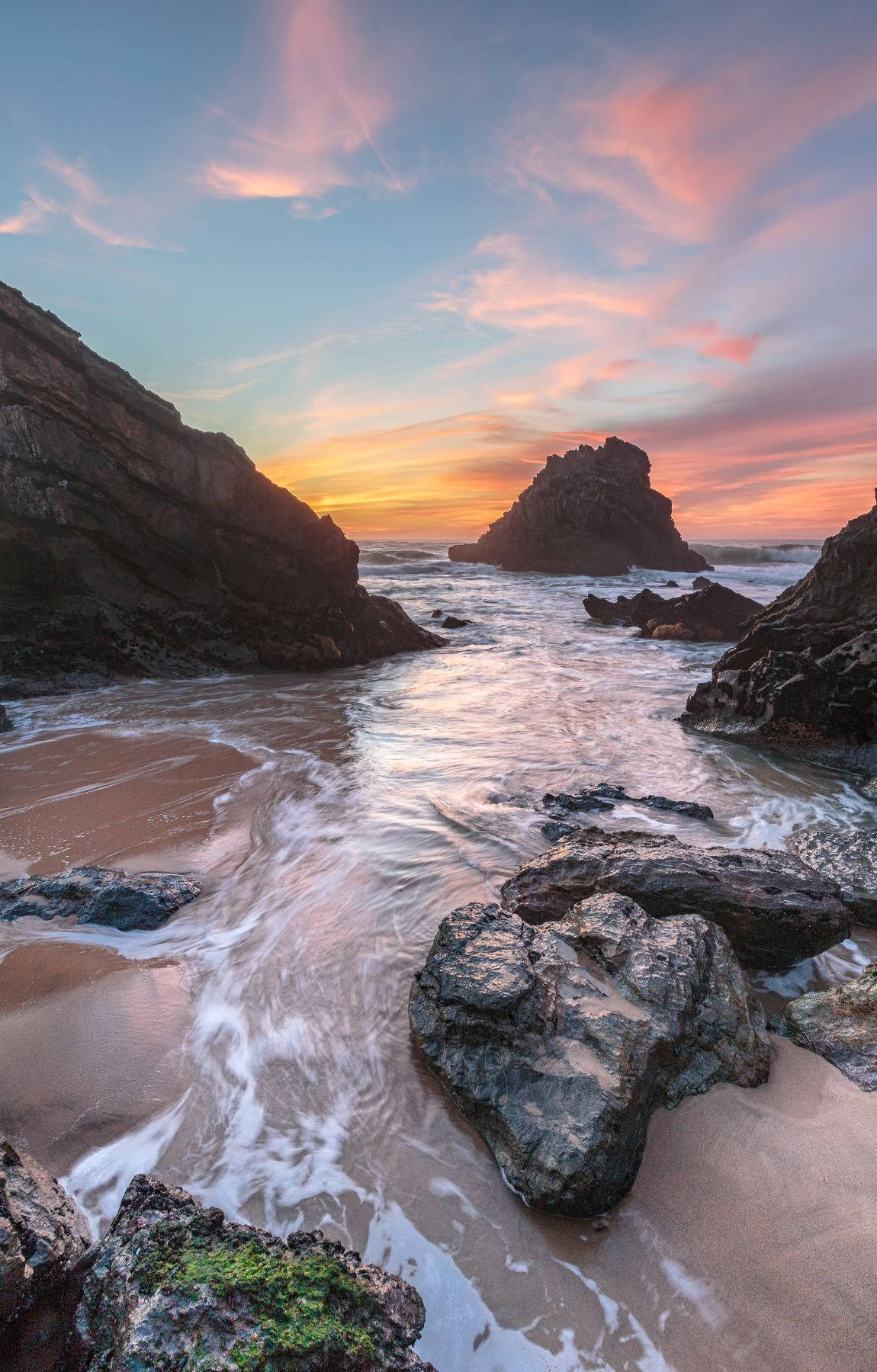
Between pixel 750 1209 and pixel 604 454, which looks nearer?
pixel 750 1209

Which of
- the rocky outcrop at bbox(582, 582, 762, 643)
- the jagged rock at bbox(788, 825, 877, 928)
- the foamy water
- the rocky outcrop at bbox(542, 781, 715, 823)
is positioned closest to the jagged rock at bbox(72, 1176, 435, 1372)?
the foamy water

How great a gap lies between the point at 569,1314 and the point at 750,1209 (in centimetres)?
75

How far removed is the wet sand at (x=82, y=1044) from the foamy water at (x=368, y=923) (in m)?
0.07

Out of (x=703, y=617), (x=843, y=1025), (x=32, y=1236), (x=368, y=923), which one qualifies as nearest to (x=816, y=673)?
(x=843, y=1025)

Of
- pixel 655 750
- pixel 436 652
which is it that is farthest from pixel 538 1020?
pixel 436 652

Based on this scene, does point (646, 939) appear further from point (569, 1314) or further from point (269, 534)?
point (269, 534)

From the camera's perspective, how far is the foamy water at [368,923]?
2.05m

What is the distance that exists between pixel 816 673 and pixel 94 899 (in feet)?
24.4

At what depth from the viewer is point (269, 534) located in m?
11.5

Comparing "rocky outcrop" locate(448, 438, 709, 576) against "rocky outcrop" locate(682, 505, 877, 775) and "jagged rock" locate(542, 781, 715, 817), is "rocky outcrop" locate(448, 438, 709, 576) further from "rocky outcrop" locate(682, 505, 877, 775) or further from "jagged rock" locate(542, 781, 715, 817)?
"jagged rock" locate(542, 781, 715, 817)

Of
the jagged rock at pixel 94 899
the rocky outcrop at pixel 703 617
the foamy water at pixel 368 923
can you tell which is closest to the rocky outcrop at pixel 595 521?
the rocky outcrop at pixel 703 617

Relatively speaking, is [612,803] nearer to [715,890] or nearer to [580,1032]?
[715,890]

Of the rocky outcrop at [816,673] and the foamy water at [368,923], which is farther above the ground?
the rocky outcrop at [816,673]

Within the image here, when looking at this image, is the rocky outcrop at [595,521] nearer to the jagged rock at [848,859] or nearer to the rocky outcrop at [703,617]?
the rocky outcrop at [703,617]
